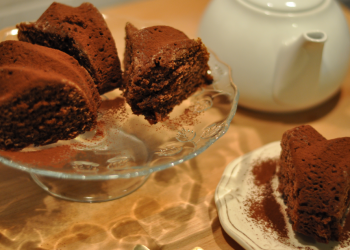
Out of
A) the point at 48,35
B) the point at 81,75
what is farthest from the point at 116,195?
the point at 48,35

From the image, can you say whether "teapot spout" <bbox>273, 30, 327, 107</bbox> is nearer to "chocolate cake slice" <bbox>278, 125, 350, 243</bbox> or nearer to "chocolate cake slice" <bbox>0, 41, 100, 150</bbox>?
"chocolate cake slice" <bbox>278, 125, 350, 243</bbox>

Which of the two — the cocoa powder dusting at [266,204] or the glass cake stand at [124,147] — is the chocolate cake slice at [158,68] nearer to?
the glass cake stand at [124,147]

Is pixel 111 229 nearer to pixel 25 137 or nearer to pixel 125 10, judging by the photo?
pixel 25 137

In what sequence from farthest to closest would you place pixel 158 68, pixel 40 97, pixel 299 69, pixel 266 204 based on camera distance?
pixel 299 69, pixel 266 204, pixel 158 68, pixel 40 97

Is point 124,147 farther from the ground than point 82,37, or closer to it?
closer to it

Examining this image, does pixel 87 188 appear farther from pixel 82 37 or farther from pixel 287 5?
pixel 287 5

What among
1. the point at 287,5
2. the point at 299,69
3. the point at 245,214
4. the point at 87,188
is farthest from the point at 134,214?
the point at 287,5
